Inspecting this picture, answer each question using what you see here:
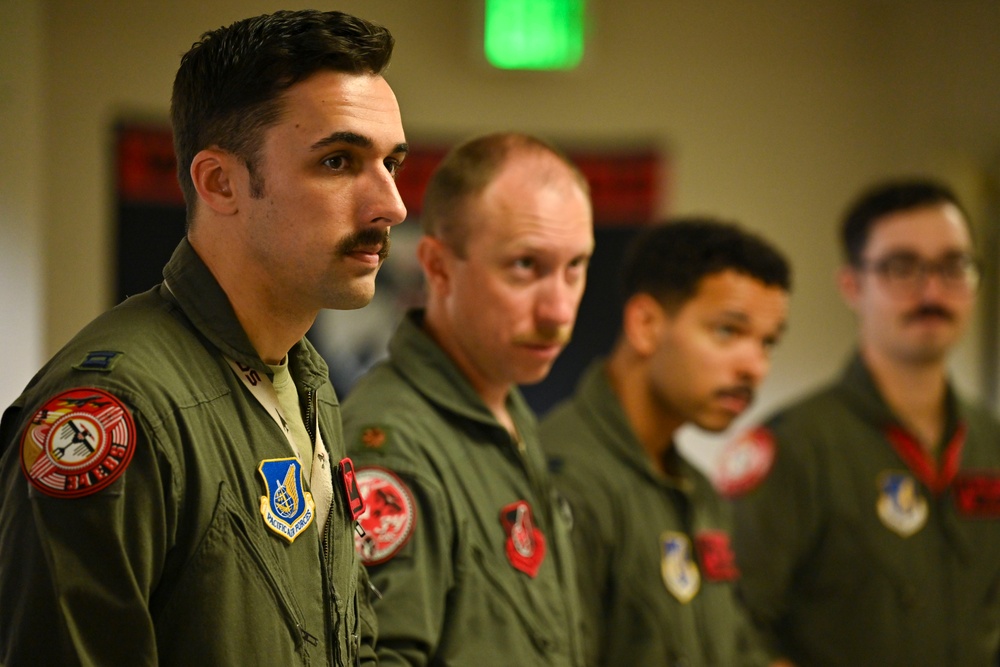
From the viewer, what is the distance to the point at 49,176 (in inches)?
150

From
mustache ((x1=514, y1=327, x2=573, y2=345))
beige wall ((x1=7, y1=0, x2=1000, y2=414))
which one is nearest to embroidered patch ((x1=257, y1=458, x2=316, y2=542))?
mustache ((x1=514, y1=327, x2=573, y2=345))

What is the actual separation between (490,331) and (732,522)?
46.8 inches

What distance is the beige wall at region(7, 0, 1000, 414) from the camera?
468 cm

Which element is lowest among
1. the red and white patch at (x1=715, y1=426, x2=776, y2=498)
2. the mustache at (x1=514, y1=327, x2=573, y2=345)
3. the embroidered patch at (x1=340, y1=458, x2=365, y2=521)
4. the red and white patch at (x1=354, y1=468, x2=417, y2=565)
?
the red and white patch at (x1=715, y1=426, x2=776, y2=498)

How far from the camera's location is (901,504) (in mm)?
2812

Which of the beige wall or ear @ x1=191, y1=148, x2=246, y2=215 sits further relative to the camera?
the beige wall

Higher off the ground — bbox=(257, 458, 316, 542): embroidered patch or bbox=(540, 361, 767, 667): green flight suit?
bbox=(257, 458, 316, 542): embroidered patch

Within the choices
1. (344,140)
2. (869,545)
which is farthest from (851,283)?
(344,140)

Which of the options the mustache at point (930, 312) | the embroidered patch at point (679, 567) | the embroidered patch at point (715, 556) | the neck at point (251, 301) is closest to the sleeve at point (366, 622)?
the neck at point (251, 301)

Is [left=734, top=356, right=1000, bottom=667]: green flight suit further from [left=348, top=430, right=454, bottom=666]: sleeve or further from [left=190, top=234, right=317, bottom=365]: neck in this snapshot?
[left=190, top=234, right=317, bottom=365]: neck

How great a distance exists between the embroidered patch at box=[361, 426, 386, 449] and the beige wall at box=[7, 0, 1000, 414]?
3.03 m

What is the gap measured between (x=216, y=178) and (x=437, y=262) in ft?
2.45

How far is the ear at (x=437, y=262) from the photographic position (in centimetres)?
192

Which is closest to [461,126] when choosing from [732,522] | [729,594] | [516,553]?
[732,522]
